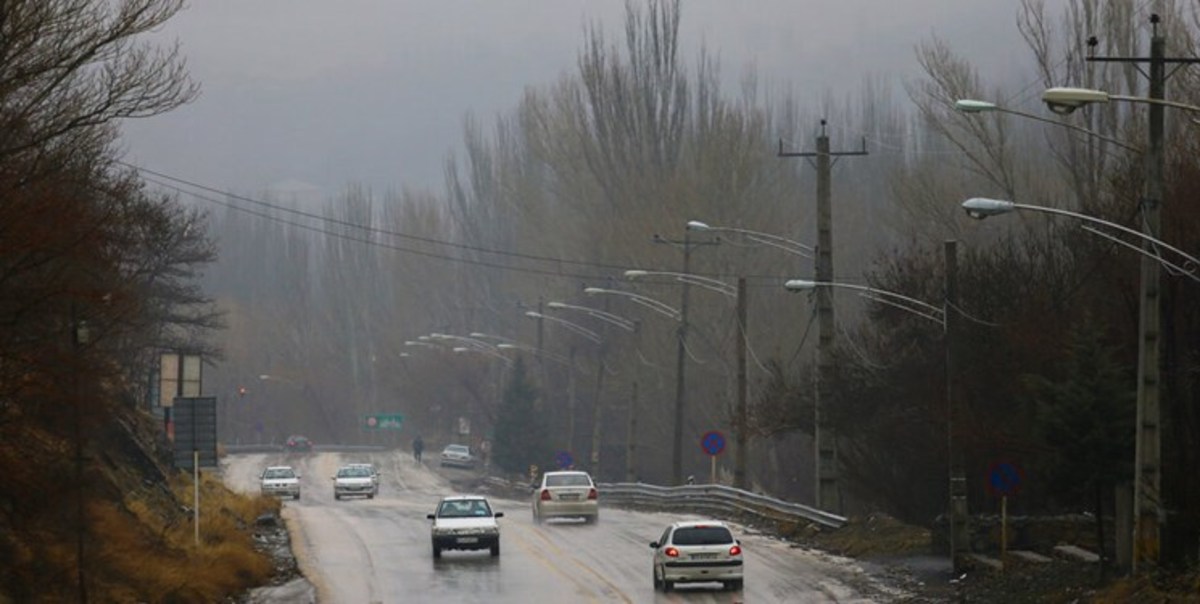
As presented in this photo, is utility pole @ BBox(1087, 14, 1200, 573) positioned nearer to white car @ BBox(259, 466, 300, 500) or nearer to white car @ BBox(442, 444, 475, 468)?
white car @ BBox(259, 466, 300, 500)

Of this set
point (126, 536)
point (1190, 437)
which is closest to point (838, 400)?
point (1190, 437)

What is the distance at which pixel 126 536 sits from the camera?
36.5m

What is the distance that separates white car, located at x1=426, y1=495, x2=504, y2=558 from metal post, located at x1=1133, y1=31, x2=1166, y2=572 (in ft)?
64.4

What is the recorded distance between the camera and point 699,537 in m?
37.4

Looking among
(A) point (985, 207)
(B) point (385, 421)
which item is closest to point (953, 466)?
(A) point (985, 207)

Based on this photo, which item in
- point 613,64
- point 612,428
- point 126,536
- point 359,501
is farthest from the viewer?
point 612,428

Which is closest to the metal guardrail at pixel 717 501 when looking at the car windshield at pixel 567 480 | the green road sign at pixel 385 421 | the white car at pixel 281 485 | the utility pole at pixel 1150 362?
the car windshield at pixel 567 480

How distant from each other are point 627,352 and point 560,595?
58.9 meters

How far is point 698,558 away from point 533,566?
6.99 meters

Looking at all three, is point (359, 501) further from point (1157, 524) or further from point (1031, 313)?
point (1157, 524)

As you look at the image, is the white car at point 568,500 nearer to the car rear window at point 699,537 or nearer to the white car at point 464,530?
the white car at point 464,530

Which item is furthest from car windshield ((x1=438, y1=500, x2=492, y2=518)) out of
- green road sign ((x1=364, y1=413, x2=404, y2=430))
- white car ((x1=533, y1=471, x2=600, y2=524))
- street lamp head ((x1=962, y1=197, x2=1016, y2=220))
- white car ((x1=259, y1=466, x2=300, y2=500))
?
green road sign ((x1=364, y1=413, x2=404, y2=430))

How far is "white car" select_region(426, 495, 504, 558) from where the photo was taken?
46312 millimetres

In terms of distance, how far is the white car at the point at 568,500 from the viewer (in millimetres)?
59188
